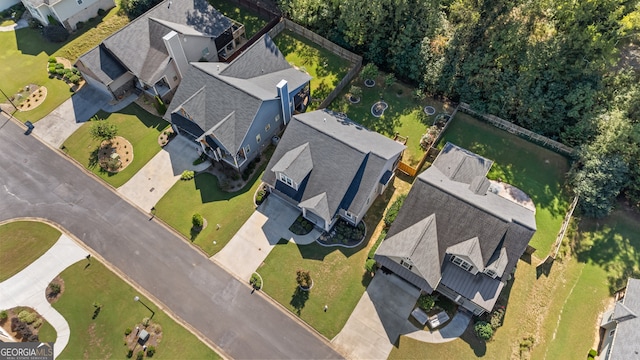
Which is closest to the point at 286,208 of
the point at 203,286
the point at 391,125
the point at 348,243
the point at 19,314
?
the point at 348,243

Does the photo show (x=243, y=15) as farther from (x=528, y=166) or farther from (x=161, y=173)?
(x=528, y=166)

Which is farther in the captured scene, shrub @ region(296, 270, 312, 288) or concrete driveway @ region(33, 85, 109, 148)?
concrete driveway @ region(33, 85, 109, 148)

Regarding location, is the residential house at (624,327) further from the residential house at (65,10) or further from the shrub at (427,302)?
the residential house at (65,10)

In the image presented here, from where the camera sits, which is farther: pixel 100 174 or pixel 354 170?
pixel 100 174

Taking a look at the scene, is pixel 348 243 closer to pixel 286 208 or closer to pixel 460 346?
pixel 286 208

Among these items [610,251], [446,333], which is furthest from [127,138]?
[610,251]

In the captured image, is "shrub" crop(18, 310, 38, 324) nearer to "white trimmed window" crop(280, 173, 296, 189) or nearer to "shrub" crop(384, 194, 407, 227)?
"white trimmed window" crop(280, 173, 296, 189)

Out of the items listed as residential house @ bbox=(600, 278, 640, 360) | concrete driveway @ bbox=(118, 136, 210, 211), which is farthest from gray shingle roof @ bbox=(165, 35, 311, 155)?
residential house @ bbox=(600, 278, 640, 360)
